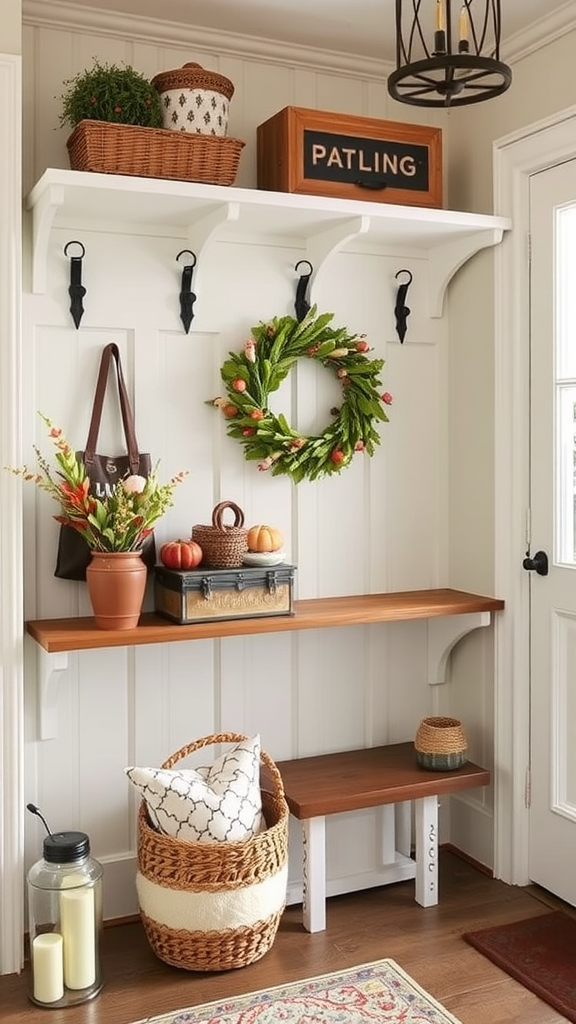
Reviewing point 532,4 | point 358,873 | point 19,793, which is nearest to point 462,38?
point 532,4

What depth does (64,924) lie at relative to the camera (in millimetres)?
2361

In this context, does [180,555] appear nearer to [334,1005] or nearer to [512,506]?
[512,506]

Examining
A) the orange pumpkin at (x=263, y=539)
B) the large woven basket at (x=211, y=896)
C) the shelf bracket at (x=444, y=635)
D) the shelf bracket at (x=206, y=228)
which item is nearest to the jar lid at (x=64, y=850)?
the large woven basket at (x=211, y=896)

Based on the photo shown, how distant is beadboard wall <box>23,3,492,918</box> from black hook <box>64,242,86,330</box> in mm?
27

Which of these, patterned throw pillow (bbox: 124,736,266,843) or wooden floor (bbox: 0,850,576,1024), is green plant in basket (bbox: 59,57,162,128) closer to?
patterned throw pillow (bbox: 124,736,266,843)

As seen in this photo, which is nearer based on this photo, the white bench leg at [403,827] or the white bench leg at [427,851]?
the white bench leg at [427,851]

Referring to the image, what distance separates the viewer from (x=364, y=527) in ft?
10.1

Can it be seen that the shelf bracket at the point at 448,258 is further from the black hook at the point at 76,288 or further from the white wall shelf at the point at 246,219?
the black hook at the point at 76,288

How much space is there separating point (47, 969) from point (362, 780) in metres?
0.97

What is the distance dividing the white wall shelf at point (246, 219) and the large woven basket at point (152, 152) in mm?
50

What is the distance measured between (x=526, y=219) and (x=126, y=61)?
3.99 feet

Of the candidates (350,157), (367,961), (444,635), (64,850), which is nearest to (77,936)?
(64,850)

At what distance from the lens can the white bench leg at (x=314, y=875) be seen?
2.69 m

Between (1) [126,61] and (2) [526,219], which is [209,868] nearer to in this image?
(2) [526,219]
